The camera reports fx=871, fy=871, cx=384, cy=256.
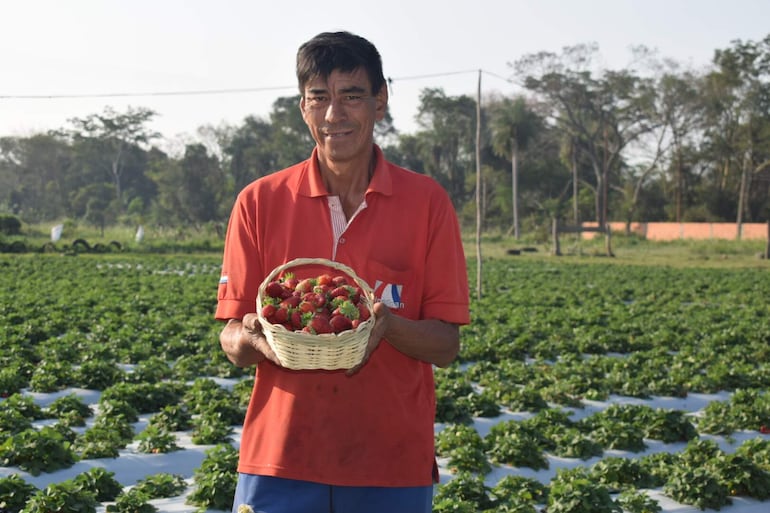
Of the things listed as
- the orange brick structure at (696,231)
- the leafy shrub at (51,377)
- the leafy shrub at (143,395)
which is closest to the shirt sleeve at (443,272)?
the leafy shrub at (143,395)

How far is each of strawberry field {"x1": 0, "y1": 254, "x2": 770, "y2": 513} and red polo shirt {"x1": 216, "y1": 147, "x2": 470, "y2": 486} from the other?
3.53 m

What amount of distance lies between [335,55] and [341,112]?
0.57ft

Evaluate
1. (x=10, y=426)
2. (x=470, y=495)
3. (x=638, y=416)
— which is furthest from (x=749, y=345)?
(x=10, y=426)

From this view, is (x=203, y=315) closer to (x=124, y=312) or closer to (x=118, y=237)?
(x=124, y=312)

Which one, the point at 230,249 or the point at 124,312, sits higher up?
the point at 230,249

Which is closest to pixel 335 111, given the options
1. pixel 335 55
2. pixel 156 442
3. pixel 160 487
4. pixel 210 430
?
pixel 335 55

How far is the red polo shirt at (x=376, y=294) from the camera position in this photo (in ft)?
8.30

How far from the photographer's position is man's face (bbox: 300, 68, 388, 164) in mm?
2703

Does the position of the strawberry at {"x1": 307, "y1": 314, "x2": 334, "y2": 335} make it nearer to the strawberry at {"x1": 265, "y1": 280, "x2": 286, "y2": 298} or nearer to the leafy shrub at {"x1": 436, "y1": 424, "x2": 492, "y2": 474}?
the strawberry at {"x1": 265, "y1": 280, "x2": 286, "y2": 298}

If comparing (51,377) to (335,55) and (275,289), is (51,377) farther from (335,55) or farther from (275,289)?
(335,55)

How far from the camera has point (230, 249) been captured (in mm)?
2746

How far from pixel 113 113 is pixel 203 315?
68.9 meters

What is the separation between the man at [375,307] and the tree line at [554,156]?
57.4 metres

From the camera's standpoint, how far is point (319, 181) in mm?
2766
